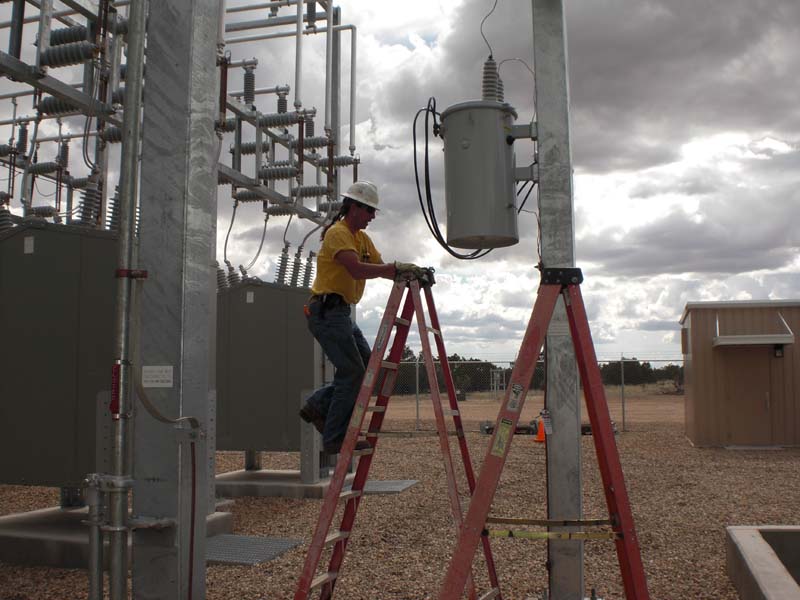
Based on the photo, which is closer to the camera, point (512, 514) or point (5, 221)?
point (5, 221)

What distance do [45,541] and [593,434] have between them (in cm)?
438

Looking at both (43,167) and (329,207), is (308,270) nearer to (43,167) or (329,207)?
(329,207)

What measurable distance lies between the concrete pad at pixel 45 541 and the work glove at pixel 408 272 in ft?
10.1

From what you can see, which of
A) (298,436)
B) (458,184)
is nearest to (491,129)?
(458,184)

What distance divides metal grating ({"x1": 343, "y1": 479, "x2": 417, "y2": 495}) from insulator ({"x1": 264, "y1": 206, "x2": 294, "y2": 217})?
3297 millimetres

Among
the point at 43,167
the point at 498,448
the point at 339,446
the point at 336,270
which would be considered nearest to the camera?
the point at 498,448

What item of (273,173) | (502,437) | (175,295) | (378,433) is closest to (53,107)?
(273,173)

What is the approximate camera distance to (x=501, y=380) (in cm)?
2327

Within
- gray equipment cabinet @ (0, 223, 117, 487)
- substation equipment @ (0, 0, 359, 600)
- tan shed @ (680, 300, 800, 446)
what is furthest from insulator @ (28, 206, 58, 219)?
tan shed @ (680, 300, 800, 446)

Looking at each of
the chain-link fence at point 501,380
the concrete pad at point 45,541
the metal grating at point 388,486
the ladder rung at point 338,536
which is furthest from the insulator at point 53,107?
the chain-link fence at point 501,380

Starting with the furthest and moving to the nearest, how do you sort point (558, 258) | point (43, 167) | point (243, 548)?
point (43, 167) → point (243, 548) → point (558, 258)

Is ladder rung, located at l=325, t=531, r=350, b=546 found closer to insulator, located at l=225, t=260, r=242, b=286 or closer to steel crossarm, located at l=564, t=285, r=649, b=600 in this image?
steel crossarm, located at l=564, t=285, r=649, b=600

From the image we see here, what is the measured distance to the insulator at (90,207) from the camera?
6355 mm

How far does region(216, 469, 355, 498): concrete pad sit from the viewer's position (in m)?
8.61
